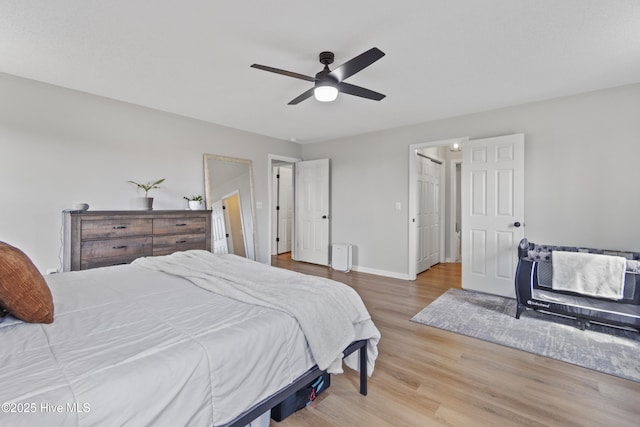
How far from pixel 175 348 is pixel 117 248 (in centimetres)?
270

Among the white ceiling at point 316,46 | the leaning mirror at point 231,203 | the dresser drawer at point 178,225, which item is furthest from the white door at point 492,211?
the dresser drawer at point 178,225

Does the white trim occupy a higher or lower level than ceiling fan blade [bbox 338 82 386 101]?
lower

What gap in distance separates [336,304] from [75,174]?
340 centimetres

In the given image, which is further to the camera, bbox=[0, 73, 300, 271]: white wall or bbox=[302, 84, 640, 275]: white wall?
bbox=[302, 84, 640, 275]: white wall

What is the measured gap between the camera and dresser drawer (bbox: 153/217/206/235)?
136 inches

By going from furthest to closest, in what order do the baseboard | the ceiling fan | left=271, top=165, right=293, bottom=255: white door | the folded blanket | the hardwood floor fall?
1. left=271, top=165, right=293, bottom=255: white door
2. the baseboard
3. the ceiling fan
4. the hardwood floor
5. the folded blanket

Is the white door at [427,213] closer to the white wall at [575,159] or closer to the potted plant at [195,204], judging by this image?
the white wall at [575,159]

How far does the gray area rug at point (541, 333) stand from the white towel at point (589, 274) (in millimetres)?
392

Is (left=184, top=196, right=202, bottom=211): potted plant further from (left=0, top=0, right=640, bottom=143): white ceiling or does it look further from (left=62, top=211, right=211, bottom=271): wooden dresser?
(left=0, top=0, right=640, bottom=143): white ceiling

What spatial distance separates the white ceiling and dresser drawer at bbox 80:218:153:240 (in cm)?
144

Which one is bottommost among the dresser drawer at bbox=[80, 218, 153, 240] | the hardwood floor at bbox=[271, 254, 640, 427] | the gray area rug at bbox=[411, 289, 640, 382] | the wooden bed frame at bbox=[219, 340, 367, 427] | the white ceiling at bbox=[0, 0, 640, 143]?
the hardwood floor at bbox=[271, 254, 640, 427]

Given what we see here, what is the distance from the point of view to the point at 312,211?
19.2ft

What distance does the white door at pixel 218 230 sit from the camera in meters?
4.38

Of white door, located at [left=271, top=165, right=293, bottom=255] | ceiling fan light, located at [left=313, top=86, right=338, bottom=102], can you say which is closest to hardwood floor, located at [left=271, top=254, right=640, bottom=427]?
ceiling fan light, located at [left=313, top=86, right=338, bottom=102]
